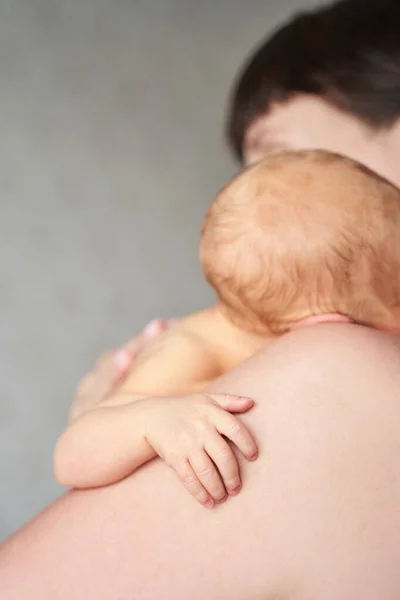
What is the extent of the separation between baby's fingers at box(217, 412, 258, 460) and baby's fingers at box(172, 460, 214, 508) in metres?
0.05

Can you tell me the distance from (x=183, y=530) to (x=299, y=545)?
0.10m

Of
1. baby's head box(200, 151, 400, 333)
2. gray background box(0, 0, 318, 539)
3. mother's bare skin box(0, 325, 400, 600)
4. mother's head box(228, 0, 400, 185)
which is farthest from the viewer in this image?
gray background box(0, 0, 318, 539)

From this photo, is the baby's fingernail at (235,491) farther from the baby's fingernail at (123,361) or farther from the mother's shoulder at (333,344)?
the baby's fingernail at (123,361)

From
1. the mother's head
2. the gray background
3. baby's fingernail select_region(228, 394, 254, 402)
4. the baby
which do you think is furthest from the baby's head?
the gray background

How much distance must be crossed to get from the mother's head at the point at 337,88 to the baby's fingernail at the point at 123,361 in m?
0.45

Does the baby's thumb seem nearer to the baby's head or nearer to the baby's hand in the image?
the baby's hand

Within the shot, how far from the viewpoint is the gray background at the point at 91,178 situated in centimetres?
160

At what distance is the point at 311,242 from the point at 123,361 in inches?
19.7

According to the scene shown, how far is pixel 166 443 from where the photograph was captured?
571mm

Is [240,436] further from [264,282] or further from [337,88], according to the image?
[337,88]

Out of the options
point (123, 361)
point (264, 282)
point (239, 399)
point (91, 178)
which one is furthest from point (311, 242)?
point (91, 178)

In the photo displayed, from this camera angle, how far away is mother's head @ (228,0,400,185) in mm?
1020

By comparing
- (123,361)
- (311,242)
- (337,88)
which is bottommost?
(123,361)

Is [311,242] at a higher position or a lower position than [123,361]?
higher
